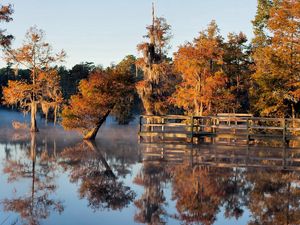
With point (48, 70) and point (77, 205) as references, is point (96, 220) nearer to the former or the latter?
point (77, 205)

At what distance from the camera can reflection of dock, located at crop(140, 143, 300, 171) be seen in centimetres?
1648

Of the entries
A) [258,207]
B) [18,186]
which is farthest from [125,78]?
[258,207]

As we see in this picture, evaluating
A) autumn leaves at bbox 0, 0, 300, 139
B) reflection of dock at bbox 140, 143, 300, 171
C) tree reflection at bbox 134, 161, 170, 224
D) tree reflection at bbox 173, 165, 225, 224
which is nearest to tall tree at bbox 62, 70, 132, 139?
autumn leaves at bbox 0, 0, 300, 139

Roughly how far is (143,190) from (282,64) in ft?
78.6

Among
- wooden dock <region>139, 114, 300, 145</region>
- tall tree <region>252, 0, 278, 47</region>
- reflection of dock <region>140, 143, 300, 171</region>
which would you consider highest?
tall tree <region>252, 0, 278, 47</region>

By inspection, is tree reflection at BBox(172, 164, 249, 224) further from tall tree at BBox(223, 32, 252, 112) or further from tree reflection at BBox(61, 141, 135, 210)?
tall tree at BBox(223, 32, 252, 112)

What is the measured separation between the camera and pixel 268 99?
3309cm

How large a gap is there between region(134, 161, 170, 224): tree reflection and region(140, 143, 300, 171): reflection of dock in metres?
2.12

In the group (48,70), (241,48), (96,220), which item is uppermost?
(241,48)

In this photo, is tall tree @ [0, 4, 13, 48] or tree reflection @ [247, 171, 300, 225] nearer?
tree reflection @ [247, 171, 300, 225]

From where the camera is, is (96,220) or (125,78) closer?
(96,220)

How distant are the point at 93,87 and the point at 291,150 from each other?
41.3ft

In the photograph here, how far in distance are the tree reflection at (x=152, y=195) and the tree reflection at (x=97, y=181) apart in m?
0.44

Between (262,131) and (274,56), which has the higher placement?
(274,56)
